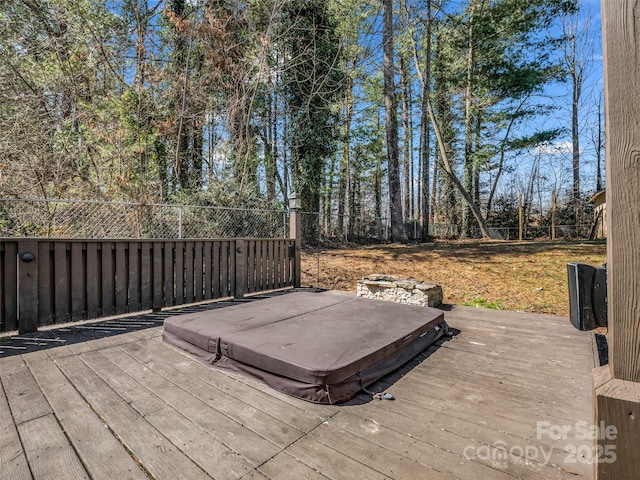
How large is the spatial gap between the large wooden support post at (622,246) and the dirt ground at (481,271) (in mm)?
3691

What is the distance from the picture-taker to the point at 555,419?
1456 millimetres

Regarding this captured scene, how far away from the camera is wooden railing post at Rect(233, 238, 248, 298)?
4.13m

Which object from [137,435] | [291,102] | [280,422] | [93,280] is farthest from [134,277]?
[291,102]

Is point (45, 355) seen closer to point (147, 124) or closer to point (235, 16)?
point (147, 124)

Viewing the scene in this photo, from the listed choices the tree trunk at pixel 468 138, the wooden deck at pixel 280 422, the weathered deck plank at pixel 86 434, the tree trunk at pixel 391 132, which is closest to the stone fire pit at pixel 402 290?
the wooden deck at pixel 280 422

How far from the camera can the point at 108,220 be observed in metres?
5.57

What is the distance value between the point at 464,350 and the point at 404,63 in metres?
14.8

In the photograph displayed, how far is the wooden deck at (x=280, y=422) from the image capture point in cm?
115

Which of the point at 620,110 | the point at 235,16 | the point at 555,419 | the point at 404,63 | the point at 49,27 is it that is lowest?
the point at 555,419

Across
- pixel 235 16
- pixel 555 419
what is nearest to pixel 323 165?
pixel 235 16

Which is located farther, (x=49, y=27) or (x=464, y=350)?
(x=49, y=27)

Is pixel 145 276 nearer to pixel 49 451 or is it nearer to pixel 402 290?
pixel 49 451

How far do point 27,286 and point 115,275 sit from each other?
0.65 meters

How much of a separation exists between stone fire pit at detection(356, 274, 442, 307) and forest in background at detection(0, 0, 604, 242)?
14.9 ft
